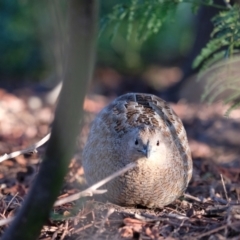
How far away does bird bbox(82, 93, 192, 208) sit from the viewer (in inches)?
186

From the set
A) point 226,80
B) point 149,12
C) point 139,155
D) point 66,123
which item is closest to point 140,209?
point 139,155

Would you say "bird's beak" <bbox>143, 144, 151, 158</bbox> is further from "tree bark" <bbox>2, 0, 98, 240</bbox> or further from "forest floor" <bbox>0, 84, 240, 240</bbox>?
"tree bark" <bbox>2, 0, 98, 240</bbox>

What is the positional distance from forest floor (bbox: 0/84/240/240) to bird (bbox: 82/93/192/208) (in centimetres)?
15

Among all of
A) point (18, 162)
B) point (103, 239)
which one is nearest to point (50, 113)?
point (18, 162)

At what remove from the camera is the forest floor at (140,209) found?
4160 mm

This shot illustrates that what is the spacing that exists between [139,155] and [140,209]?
1.69ft

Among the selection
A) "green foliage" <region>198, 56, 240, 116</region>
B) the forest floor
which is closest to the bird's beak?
the forest floor

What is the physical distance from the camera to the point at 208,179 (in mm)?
6699

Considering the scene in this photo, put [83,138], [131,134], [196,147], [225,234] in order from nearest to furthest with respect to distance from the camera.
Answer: [225,234] < [131,134] < [83,138] < [196,147]

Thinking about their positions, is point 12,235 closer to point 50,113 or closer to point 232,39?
point 232,39

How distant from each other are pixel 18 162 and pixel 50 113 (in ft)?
9.53

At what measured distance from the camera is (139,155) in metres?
4.70

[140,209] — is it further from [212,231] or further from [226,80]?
[226,80]

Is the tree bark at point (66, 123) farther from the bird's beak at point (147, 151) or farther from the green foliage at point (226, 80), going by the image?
the green foliage at point (226, 80)
